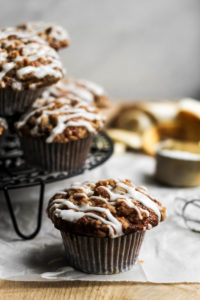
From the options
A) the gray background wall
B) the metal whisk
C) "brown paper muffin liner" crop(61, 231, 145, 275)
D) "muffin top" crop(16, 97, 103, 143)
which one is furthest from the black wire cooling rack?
the gray background wall

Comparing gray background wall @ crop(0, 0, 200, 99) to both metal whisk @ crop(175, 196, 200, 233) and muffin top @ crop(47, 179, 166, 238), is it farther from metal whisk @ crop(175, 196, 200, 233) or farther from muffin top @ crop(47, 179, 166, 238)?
muffin top @ crop(47, 179, 166, 238)

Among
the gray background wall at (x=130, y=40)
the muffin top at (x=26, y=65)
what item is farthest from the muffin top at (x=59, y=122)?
the gray background wall at (x=130, y=40)

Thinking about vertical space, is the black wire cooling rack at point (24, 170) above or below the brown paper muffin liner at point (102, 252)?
above

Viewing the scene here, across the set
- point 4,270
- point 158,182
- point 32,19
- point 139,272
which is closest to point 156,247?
point 139,272

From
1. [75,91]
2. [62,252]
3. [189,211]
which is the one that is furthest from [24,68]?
[189,211]

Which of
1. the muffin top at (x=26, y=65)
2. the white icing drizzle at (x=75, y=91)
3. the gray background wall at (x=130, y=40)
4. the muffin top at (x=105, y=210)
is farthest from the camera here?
the gray background wall at (x=130, y=40)

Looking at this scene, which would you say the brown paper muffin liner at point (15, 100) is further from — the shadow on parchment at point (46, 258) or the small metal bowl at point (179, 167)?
the small metal bowl at point (179, 167)
